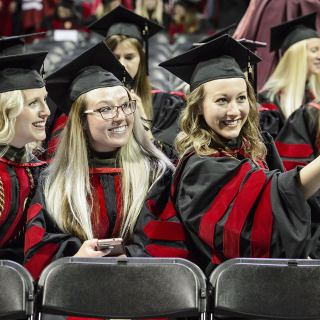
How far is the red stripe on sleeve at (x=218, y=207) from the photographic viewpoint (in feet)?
11.9

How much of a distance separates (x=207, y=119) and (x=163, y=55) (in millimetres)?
5639

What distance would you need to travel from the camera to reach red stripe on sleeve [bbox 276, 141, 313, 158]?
5.35 metres

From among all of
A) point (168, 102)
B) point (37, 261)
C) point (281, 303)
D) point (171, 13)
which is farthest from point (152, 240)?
point (171, 13)

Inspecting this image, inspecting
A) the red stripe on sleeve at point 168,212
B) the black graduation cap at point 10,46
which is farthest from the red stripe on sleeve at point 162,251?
the black graduation cap at point 10,46

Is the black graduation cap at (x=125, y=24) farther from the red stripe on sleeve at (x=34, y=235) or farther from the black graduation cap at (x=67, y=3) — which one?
the black graduation cap at (x=67, y=3)

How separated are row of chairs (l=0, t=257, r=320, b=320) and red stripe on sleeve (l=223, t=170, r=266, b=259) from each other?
349mm

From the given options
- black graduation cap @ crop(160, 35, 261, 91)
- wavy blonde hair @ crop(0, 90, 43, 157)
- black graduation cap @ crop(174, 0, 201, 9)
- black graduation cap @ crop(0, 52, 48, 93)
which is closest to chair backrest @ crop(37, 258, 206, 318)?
wavy blonde hair @ crop(0, 90, 43, 157)

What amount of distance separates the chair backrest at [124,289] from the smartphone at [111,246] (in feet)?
1.14


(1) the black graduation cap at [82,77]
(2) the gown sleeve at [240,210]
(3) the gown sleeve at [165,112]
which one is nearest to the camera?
(2) the gown sleeve at [240,210]

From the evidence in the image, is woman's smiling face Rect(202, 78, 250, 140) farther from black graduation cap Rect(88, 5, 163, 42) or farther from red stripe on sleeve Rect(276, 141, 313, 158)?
black graduation cap Rect(88, 5, 163, 42)

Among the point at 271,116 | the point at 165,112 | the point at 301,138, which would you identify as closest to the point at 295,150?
the point at 301,138

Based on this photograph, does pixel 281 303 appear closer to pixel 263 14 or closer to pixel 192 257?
pixel 192 257

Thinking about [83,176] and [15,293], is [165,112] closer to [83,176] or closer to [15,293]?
[83,176]

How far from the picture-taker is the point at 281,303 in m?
3.17
